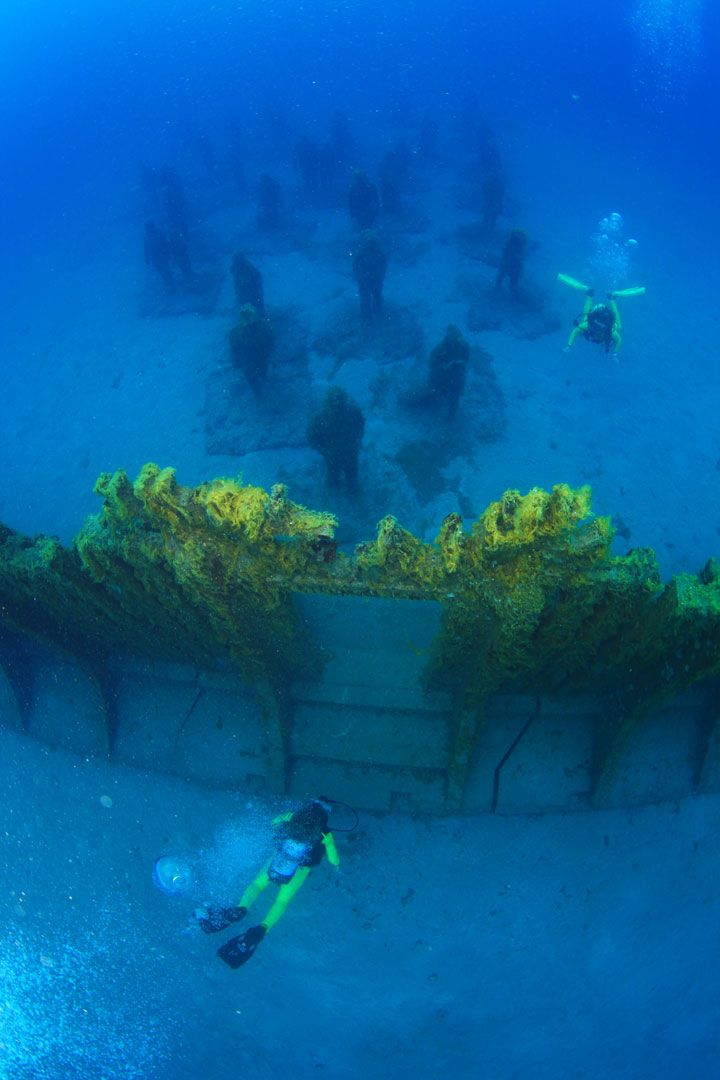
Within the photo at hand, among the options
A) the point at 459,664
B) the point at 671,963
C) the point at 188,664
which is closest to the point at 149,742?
the point at 188,664

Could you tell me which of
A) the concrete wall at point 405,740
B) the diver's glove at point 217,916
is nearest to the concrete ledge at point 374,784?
the concrete wall at point 405,740

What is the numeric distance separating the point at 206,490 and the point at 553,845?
5.69 metres

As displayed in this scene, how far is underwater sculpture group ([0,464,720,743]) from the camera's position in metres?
4.02

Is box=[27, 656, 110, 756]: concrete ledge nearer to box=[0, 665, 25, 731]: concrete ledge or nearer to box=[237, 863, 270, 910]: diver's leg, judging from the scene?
box=[0, 665, 25, 731]: concrete ledge

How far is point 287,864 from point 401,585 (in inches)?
136

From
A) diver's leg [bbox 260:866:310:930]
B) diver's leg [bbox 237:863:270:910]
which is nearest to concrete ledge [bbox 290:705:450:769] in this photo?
diver's leg [bbox 260:866:310:930]

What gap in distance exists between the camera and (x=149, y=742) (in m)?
6.69

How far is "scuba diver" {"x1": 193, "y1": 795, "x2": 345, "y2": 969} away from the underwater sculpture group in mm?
1364

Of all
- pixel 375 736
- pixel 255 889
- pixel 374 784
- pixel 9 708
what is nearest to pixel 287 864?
pixel 255 889

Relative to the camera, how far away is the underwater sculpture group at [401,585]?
4023 millimetres

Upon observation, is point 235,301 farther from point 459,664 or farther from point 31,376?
point 459,664

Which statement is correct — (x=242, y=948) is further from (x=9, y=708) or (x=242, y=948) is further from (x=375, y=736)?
(x=9, y=708)

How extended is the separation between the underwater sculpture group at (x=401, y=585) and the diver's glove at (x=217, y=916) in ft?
8.12

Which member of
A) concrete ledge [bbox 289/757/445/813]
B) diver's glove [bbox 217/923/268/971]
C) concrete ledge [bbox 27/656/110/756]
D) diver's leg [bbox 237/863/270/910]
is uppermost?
concrete ledge [bbox 289/757/445/813]
